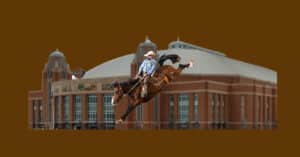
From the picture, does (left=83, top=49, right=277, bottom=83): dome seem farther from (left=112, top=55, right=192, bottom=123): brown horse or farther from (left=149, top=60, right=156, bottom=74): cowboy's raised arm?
(left=149, top=60, right=156, bottom=74): cowboy's raised arm

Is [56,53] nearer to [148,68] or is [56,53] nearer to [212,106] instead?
[212,106]

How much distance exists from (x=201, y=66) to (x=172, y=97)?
8.89 m

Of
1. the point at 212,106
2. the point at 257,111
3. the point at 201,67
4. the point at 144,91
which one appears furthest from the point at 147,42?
the point at 144,91

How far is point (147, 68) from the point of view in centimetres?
3900

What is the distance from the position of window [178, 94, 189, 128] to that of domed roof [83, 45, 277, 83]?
611 centimetres

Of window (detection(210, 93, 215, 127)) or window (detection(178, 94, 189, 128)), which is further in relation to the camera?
window (detection(178, 94, 189, 128))

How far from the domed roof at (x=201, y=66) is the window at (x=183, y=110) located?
6111 millimetres

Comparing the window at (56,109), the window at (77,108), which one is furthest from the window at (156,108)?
the window at (56,109)

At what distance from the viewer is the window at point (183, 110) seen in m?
79.8

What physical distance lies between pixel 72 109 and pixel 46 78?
7948 millimetres

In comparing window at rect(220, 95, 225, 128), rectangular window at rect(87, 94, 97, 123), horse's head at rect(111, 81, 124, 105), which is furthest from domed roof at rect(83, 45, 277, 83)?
horse's head at rect(111, 81, 124, 105)

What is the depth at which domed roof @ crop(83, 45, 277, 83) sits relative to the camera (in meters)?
87.6

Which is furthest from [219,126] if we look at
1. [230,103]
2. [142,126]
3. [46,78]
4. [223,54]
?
[46,78]

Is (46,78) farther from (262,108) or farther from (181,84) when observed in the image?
(262,108)
